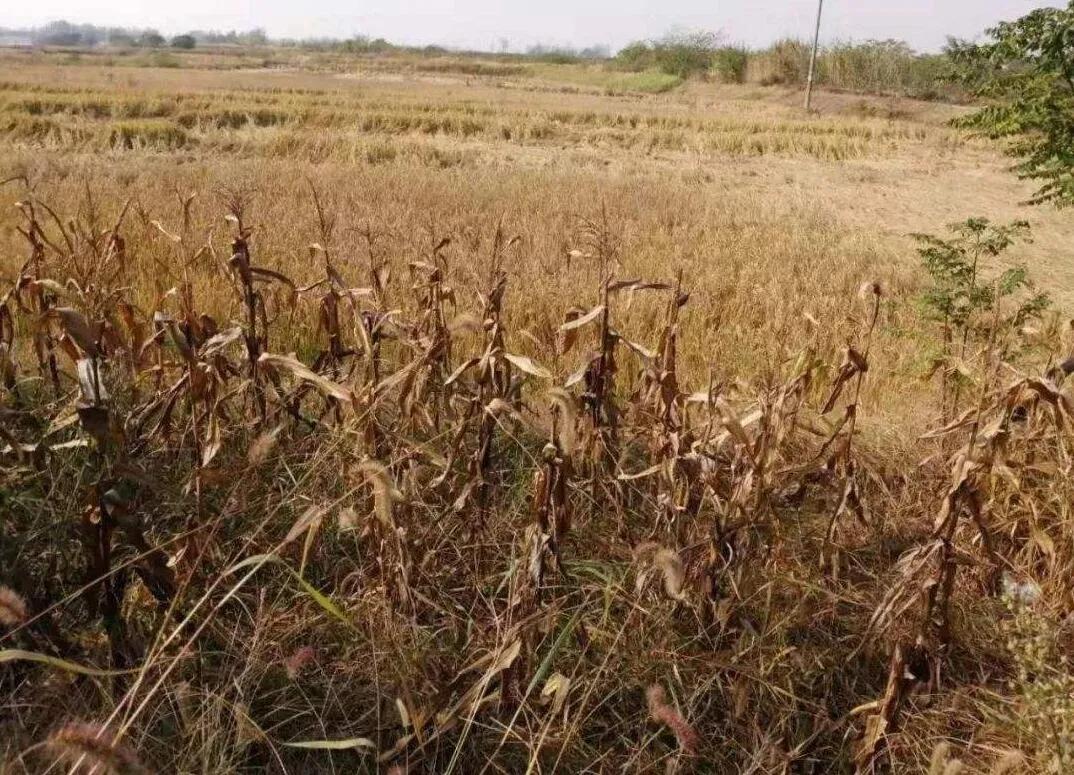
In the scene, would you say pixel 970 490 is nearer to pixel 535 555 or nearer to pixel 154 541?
pixel 535 555

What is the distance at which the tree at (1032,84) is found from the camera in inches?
164

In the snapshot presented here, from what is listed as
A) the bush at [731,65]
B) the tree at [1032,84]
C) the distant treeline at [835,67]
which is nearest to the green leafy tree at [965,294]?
the tree at [1032,84]

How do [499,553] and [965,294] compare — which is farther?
[965,294]

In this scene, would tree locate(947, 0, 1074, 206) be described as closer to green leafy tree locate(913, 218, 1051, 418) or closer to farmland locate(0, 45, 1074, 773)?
green leafy tree locate(913, 218, 1051, 418)

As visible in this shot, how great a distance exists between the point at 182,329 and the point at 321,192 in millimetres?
6634

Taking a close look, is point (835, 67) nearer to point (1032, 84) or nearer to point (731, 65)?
point (731, 65)

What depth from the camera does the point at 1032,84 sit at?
175 inches

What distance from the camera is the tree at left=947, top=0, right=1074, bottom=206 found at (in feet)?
13.6

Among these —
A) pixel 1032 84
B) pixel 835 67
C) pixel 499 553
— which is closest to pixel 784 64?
pixel 835 67

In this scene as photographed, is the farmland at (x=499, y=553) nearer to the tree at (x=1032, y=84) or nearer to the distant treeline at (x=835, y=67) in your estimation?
the tree at (x=1032, y=84)

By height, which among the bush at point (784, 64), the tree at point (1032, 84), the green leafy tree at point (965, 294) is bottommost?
the green leafy tree at point (965, 294)

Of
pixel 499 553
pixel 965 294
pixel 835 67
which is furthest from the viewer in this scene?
pixel 835 67

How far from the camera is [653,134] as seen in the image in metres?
18.4

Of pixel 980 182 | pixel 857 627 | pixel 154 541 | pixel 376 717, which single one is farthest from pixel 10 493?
pixel 980 182
